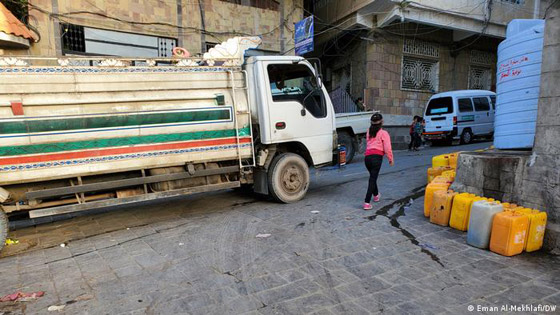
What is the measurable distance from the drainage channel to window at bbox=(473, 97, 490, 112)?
918 centimetres

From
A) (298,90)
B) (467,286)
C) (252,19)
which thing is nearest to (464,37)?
(252,19)

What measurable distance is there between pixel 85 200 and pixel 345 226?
3.68 metres

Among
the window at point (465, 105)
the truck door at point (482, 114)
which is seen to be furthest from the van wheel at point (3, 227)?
the truck door at point (482, 114)

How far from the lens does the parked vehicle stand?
10759 millimetres

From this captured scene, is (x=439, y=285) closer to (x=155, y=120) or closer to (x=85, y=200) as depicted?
(x=155, y=120)

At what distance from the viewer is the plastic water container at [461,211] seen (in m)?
4.43

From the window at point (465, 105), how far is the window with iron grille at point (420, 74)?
2641 mm

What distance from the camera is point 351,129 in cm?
1095

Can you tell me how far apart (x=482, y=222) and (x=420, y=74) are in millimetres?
14110

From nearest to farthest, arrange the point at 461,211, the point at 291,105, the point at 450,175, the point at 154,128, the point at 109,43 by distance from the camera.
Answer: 1. the point at 461,211
2. the point at 154,128
3. the point at 450,175
4. the point at 291,105
5. the point at 109,43

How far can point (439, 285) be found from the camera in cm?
318

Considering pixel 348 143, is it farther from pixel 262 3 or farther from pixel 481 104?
pixel 481 104

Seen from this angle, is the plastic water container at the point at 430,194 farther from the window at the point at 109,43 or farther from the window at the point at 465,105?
the window at the point at 465,105

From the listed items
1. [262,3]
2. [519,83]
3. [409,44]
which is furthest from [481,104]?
[519,83]
